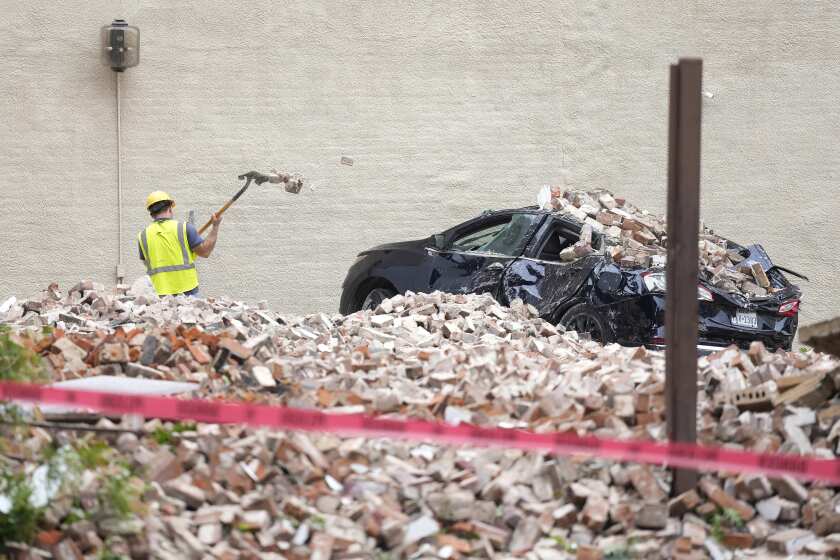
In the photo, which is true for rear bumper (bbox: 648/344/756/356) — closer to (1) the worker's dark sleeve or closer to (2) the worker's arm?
(2) the worker's arm

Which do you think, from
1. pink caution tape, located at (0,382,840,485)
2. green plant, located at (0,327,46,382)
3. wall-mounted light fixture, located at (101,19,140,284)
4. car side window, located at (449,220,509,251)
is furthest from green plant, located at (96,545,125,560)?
wall-mounted light fixture, located at (101,19,140,284)

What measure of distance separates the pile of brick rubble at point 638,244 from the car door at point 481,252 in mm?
566

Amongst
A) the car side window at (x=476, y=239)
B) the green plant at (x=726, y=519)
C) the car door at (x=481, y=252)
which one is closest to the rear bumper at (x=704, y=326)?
the car door at (x=481, y=252)

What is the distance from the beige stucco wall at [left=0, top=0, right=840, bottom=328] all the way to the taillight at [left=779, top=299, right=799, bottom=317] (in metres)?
6.54

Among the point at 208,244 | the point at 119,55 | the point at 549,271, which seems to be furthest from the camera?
the point at 119,55

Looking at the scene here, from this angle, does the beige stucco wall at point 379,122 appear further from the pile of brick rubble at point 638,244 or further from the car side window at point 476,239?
the car side window at point 476,239

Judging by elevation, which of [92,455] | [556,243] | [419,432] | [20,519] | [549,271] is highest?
[556,243]

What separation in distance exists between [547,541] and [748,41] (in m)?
13.8

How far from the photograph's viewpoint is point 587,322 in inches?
470

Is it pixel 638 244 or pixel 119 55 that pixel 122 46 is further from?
pixel 638 244

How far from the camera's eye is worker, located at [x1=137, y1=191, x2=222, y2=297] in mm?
12609

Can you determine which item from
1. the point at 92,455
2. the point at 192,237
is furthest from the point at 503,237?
the point at 92,455

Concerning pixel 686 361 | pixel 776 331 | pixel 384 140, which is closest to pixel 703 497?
pixel 686 361

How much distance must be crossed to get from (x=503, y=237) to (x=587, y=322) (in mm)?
1492
